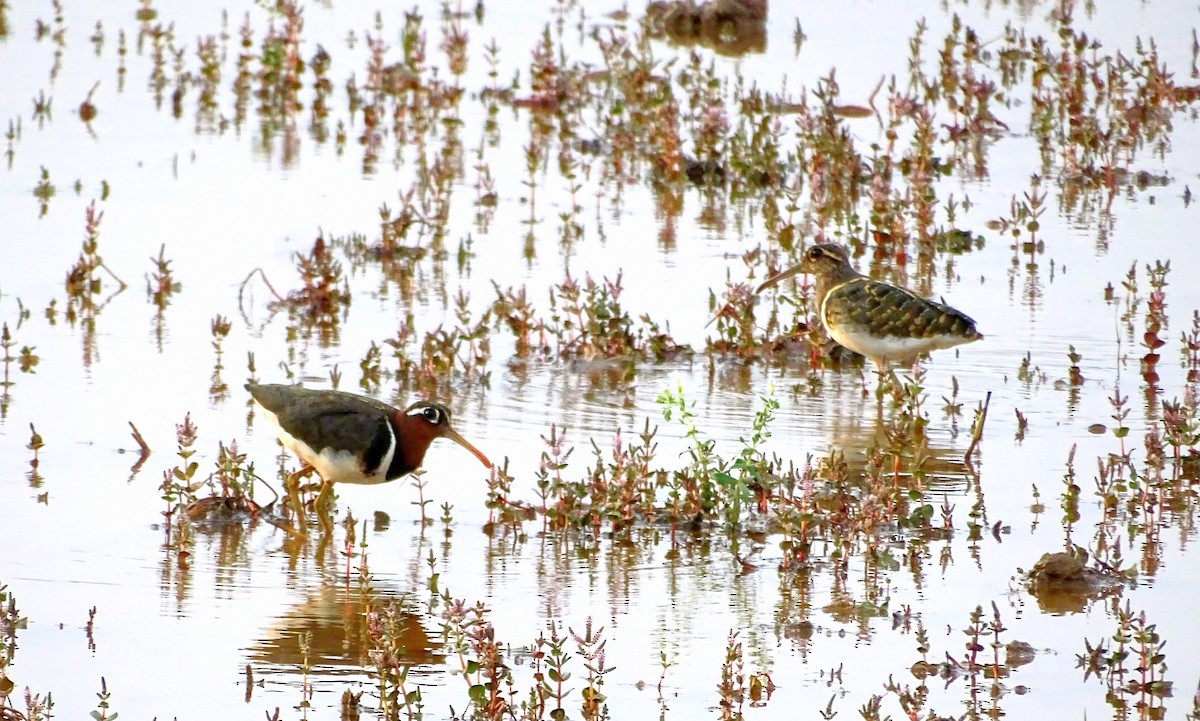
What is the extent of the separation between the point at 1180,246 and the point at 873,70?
19.7ft

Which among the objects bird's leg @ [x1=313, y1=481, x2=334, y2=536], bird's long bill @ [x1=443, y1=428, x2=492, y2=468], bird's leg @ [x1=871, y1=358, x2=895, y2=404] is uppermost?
bird's leg @ [x1=871, y1=358, x2=895, y2=404]

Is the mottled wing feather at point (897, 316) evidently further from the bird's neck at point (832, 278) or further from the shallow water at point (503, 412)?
the bird's neck at point (832, 278)

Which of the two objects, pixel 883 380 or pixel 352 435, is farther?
pixel 883 380

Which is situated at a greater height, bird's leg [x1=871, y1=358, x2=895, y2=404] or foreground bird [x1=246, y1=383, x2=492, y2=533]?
bird's leg [x1=871, y1=358, x2=895, y2=404]

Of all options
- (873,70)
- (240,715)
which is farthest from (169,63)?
(240,715)

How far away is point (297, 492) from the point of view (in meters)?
8.75

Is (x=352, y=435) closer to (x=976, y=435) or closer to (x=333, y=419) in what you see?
(x=333, y=419)

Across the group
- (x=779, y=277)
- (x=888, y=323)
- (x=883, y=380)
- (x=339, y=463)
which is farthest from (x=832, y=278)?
(x=339, y=463)

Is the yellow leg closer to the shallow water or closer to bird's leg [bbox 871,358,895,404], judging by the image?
the shallow water

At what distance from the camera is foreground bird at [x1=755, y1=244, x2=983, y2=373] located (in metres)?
10.9

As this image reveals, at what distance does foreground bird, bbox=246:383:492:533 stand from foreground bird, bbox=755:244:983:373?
2.91m

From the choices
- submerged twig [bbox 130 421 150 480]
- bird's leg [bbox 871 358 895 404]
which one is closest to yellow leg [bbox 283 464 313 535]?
submerged twig [bbox 130 421 150 480]

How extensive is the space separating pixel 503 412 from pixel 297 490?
177 cm

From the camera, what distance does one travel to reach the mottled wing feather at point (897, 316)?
1086 cm
